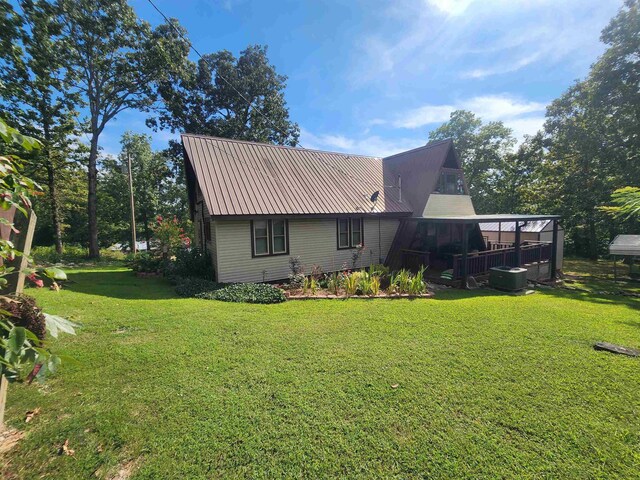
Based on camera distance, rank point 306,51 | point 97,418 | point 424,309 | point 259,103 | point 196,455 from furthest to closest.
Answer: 1. point 259,103
2. point 306,51
3. point 424,309
4. point 97,418
5. point 196,455

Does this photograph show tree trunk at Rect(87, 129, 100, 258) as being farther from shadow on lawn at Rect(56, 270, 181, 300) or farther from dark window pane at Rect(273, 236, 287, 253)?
dark window pane at Rect(273, 236, 287, 253)

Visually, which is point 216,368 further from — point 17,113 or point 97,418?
point 17,113

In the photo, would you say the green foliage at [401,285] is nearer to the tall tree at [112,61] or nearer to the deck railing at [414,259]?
the deck railing at [414,259]

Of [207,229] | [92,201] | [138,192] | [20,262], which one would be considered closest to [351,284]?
[207,229]

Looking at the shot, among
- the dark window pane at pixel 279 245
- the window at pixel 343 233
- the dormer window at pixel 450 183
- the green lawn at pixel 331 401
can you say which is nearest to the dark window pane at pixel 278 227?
the dark window pane at pixel 279 245

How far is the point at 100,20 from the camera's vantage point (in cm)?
1730

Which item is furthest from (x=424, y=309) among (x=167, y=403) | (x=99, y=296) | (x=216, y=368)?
(x=99, y=296)

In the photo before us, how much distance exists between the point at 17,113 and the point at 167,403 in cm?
2362

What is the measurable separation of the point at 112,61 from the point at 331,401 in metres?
24.7

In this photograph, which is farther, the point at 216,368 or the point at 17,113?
the point at 17,113

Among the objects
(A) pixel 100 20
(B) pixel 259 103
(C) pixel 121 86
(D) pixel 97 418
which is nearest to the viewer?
(D) pixel 97 418

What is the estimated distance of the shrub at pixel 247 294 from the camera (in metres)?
8.66

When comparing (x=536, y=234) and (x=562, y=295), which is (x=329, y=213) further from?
(x=536, y=234)

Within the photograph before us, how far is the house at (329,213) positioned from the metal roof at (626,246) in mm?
2729
